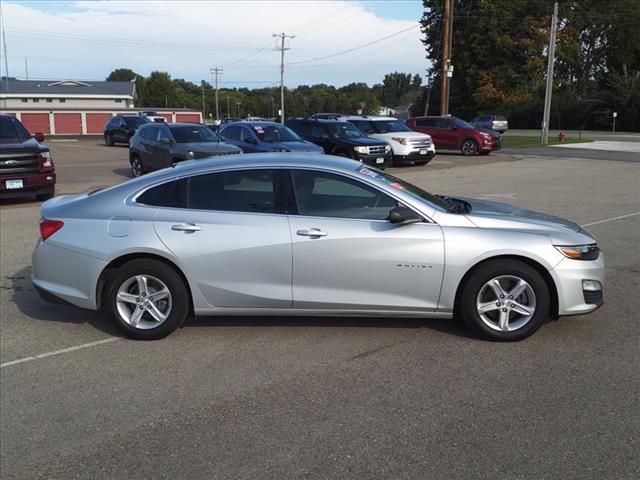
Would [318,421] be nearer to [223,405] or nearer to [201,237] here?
[223,405]

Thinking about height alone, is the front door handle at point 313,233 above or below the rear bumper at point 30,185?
above

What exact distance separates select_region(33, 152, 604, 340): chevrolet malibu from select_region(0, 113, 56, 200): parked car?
28.3 feet

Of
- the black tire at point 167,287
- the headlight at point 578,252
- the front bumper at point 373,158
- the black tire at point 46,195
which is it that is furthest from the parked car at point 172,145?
the headlight at point 578,252

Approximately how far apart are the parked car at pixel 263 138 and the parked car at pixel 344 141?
6.76 feet

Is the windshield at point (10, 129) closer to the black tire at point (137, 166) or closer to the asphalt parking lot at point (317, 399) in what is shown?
the black tire at point (137, 166)

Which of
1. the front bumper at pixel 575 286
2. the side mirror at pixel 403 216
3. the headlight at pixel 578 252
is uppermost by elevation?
the side mirror at pixel 403 216

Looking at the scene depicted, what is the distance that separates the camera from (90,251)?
5137 mm

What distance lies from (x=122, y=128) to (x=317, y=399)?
3488 cm

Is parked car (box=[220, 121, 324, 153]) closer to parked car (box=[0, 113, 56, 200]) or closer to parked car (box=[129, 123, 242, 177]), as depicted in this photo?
parked car (box=[129, 123, 242, 177])

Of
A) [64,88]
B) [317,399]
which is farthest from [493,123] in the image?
[64,88]

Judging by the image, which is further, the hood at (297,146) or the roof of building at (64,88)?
the roof of building at (64,88)

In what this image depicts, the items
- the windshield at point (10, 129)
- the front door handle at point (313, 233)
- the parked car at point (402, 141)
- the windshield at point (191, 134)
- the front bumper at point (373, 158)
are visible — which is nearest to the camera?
the front door handle at point (313, 233)

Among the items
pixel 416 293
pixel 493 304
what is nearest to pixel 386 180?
pixel 416 293

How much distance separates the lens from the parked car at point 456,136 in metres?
26.8
